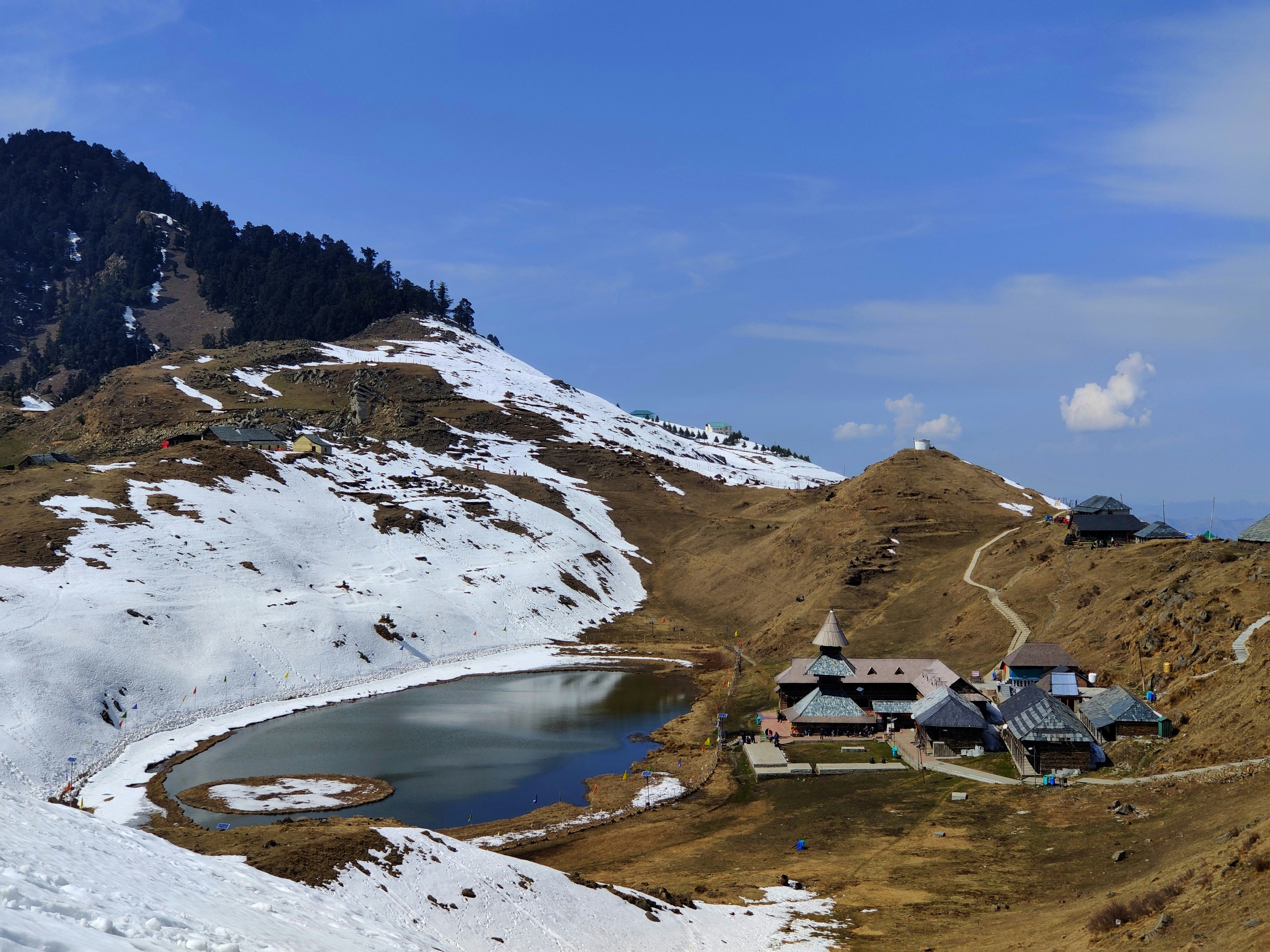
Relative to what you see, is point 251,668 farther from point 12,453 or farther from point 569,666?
point 12,453

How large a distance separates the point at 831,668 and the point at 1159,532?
46889mm

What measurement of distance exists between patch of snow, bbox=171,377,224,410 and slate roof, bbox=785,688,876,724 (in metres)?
128

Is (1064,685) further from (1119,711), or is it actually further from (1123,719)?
(1123,719)

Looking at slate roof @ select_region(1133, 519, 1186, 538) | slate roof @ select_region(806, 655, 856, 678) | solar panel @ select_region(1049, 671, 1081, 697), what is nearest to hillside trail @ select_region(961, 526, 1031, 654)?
solar panel @ select_region(1049, 671, 1081, 697)

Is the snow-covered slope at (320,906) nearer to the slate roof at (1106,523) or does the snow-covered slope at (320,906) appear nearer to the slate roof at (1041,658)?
the slate roof at (1041,658)

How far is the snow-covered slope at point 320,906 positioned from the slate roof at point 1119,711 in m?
25.8

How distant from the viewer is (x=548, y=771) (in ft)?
191

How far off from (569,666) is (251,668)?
31.7m

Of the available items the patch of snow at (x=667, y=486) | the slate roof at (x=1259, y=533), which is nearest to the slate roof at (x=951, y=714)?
the slate roof at (x=1259, y=533)

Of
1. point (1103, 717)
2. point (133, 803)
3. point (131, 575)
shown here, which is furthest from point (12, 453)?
point (1103, 717)

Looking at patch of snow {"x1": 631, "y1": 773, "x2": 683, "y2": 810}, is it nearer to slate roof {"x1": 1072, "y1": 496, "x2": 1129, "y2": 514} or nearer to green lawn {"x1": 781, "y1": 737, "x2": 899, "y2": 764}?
green lawn {"x1": 781, "y1": 737, "x2": 899, "y2": 764}

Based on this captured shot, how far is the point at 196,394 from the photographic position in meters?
166

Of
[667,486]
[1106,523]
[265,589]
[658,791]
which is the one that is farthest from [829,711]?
[667,486]

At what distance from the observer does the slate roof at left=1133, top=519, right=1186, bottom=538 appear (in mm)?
92812
